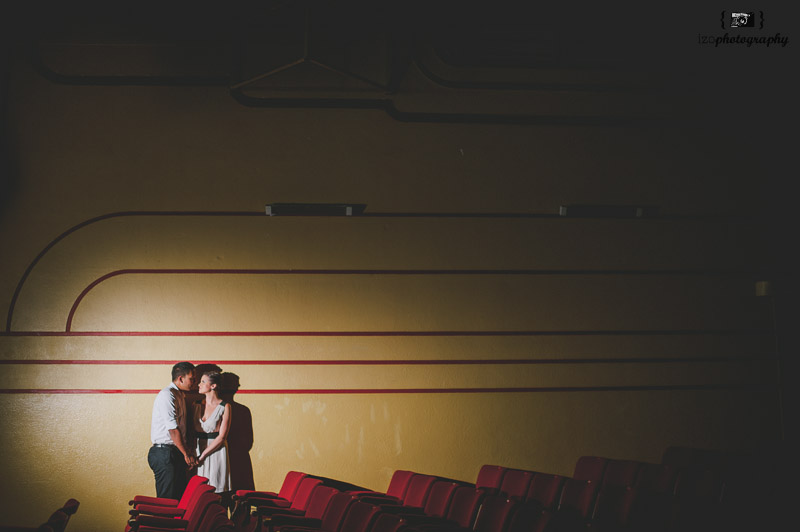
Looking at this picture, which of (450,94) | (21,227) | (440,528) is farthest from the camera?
(450,94)

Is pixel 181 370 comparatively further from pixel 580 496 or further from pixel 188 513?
pixel 580 496

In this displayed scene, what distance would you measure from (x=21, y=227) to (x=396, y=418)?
2358 mm

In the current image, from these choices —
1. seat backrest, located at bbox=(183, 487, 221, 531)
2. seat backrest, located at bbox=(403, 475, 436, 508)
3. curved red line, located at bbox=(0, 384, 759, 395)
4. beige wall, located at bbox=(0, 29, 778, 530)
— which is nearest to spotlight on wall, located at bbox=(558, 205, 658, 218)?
beige wall, located at bbox=(0, 29, 778, 530)

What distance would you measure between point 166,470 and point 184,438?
173 millimetres

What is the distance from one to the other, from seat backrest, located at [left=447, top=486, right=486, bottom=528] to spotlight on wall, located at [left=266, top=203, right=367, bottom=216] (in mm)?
1929

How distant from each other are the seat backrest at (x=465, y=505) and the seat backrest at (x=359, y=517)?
39cm

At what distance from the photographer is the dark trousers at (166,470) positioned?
146 inches

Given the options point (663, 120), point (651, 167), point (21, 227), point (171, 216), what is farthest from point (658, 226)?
point (21, 227)

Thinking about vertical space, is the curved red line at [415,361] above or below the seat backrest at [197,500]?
above

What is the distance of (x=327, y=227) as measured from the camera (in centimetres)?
443

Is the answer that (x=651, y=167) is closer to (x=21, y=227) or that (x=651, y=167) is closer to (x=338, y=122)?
(x=338, y=122)
